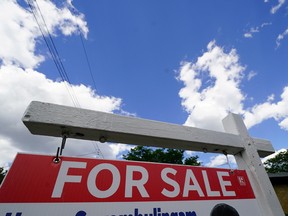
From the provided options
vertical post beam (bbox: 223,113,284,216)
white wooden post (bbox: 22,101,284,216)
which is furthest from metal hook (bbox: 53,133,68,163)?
vertical post beam (bbox: 223,113,284,216)

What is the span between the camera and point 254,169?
3.91ft

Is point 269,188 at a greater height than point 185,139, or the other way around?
point 185,139

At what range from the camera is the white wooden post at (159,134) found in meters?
0.89

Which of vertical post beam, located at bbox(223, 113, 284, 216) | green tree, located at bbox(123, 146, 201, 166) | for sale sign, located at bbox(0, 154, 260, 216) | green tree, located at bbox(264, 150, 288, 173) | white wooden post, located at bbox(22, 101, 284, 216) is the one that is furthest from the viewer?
green tree, located at bbox(264, 150, 288, 173)

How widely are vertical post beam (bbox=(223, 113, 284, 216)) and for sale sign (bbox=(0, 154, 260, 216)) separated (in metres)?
0.08

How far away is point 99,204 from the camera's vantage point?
76 centimetres

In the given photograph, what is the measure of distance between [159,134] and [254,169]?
0.74m

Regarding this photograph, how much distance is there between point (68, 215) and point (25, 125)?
1.59 ft

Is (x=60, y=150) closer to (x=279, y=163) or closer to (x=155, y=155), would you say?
(x=155, y=155)

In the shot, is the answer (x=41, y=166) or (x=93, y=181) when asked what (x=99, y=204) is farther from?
(x=41, y=166)

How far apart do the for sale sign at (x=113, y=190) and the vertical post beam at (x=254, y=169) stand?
8 cm

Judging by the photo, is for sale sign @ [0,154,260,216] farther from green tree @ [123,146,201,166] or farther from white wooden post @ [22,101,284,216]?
green tree @ [123,146,201,166]

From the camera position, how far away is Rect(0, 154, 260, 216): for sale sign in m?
0.71

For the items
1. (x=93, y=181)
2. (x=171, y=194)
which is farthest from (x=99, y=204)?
(x=171, y=194)
